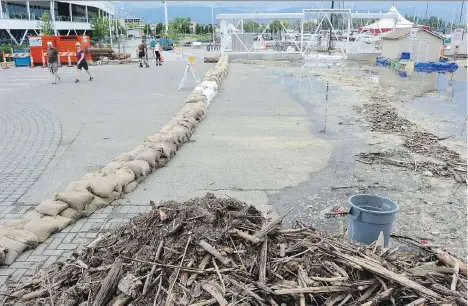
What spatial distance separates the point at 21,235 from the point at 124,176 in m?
1.80

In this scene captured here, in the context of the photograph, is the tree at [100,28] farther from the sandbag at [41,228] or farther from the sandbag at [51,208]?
the sandbag at [41,228]

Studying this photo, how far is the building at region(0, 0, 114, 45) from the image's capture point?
45.3 metres

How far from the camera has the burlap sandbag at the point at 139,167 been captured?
6.39m

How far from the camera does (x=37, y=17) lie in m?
53.1

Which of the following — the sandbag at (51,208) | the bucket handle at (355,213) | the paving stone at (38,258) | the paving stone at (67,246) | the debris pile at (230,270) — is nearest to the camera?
the debris pile at (230,270)

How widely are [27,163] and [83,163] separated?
1.02m

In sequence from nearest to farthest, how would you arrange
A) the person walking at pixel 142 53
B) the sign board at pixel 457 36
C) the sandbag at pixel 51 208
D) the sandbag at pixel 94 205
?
the sandbag at pixel 51 208
the sandbag at pixel 94 205
the person walking at pixel 142 53
the sign board at pixel 457 36

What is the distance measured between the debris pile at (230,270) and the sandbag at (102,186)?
176cm

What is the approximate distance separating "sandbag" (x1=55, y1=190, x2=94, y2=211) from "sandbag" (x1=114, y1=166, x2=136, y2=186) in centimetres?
61

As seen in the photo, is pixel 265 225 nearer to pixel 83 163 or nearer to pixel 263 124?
pixel 83 163

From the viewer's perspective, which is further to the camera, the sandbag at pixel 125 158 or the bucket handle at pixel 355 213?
the sandbag at pixel 125 158

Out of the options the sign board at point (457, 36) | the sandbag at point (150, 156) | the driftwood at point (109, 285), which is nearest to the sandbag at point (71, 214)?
the sandbag at point (150, 156)

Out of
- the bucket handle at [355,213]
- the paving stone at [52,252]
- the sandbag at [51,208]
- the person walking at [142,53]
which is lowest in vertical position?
the paving stone at [52,252]

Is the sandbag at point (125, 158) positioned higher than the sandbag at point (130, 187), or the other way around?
the sandbag at point (125, 158)
